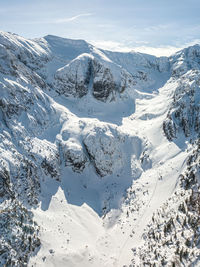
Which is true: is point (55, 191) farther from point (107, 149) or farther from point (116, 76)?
point (116, 76)

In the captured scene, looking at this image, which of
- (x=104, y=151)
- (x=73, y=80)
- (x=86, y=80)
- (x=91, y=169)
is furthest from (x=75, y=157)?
(x=86, y=80)

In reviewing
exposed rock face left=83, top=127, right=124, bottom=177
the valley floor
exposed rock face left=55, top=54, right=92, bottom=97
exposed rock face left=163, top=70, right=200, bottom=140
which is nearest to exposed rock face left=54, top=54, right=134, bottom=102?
exposed rock face left=55, top=54, right=92, bottom=97

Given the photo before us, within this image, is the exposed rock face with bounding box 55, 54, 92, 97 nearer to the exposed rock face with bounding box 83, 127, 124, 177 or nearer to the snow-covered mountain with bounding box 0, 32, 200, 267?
the snow-covered mountain with bounding box 0, 32, 200, 267

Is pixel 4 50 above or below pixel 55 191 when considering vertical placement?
above

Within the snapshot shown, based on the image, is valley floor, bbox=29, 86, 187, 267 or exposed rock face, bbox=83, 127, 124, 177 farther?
exposed rock face, bbox=83, 127, 124, 177

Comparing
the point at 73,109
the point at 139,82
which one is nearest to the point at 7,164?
the point at 73,109

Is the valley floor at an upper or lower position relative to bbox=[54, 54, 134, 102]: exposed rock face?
lower

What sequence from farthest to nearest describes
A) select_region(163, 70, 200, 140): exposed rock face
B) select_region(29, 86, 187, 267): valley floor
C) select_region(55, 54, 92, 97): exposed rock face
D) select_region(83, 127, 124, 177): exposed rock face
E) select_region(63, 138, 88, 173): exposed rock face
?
select_region(55, 54, 92, 97): exposed rock face < select_region(163, 70, 200, 140): exposed rock face < select_region(83, 127, 124, 177): exposed rock face < select_region(63, 138, 88, 173): exposed rock face < select_region(29, 86, 187, 267): valley floor

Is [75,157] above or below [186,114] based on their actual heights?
below

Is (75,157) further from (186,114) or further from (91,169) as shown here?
(186,114)
